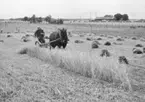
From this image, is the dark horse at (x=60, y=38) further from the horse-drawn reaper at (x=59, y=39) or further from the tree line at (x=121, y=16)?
the tree line at (x=121, y=16)

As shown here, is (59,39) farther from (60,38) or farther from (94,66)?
(94,66)

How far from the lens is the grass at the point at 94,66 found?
5316 mm

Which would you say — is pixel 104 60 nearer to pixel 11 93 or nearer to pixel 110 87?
pixel 110 87

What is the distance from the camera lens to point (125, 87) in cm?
493

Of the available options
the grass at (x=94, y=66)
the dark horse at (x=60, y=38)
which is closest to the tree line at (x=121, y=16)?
the dark horse at (x=60, y=38)

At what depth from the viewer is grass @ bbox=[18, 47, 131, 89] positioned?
5316 millimetres

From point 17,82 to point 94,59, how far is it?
8.63ft

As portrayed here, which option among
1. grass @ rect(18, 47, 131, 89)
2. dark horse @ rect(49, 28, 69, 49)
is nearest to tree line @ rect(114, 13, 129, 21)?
dark horse @ rect(49, 28, 69, 49)

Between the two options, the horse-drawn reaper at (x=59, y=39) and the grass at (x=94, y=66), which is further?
the horse-drawn reaper at (x=59, y=39)

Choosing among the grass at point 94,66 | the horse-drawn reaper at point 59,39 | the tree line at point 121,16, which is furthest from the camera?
the tree line at point 121,16

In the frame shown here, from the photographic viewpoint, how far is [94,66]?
6.02 metres

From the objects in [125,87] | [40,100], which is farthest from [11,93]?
[125,87]

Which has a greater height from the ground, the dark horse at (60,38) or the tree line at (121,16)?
the tree line at (121,16)

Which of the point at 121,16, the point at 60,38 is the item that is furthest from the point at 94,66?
the point at 121,16
